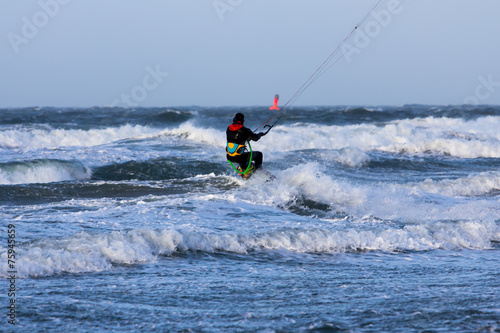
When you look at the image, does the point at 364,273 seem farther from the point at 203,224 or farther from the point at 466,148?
the point at 466,148

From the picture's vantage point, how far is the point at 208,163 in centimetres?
1741

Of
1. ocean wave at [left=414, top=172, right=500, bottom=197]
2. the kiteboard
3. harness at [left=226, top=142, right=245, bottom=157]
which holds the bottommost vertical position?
ocean wave at [left=414, top=172, right=500, bottom=197]

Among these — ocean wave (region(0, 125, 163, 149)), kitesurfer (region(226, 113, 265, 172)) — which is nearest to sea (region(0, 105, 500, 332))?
kitesurfer (region(226, 113, 265, 172))

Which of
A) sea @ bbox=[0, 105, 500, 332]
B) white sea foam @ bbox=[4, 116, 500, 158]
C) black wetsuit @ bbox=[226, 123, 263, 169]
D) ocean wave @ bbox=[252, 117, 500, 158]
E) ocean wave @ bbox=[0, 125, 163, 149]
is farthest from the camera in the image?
ocean wave @ bbox=[252, 117, 500, 158]

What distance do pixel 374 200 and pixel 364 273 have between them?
5368 mm

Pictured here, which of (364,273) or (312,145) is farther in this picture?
(312,145)

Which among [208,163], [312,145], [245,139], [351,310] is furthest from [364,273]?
[312,145]

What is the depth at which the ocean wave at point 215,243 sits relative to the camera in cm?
646

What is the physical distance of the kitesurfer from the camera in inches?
445

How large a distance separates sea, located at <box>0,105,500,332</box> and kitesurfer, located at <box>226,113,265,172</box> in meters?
0.77

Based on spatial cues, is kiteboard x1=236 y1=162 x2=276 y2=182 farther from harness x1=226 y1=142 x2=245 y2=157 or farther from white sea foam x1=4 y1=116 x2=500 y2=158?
white sea foam x1=4 y1=116 x2=500 y2=158

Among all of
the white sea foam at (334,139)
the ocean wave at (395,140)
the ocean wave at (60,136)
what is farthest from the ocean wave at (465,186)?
the ocean wave at (60,136)

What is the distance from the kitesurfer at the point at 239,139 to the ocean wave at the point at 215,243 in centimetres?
325

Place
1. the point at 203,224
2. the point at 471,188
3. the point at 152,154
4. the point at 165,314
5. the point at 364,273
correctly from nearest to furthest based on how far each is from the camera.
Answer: the point at 165,314 → the point at 364,273 → the point at 203,224 → the point at 471,188 → the point at 152,154
